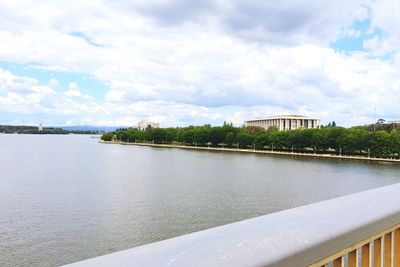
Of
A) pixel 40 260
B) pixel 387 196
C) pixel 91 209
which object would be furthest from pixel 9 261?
pixel 387 196

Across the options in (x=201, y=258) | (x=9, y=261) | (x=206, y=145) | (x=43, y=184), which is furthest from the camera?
(x=206, y=145)

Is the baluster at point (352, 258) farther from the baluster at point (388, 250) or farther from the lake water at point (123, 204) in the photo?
the lake water at point (123, 204)

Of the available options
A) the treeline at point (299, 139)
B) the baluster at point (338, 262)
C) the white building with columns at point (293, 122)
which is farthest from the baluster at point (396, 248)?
the white building with columns at point (293, 122)

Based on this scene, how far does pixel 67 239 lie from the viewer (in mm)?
22781

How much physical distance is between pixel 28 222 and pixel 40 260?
7.53 m

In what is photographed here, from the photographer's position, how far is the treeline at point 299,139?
9394 cm

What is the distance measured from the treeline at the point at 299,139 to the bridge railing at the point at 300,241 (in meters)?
98.9

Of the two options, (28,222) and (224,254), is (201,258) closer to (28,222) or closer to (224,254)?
(224,254)

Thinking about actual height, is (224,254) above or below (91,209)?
above

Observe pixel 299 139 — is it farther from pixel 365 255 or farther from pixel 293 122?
pixel 365 255

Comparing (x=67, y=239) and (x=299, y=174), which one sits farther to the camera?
(x=299, y=174)

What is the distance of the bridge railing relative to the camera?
40.8 inches

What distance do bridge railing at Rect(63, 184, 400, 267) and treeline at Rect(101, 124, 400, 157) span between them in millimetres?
98909

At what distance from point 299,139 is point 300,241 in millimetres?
112567
